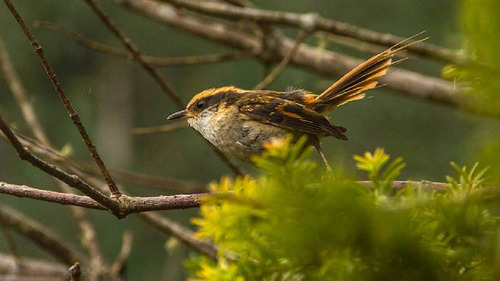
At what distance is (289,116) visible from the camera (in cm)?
411

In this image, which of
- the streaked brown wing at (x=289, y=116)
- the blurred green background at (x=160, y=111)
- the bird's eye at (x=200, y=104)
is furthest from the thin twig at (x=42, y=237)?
the blurred green background at (x=160, y=111)

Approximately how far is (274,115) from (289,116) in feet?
0.27

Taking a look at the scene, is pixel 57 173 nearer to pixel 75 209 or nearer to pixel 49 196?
pixel 49 196

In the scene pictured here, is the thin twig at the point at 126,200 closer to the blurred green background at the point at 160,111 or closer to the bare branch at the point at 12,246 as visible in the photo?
the bare branch at the point at 12,246

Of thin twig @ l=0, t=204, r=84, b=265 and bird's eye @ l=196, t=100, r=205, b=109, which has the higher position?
bird's eye @ l=196, t=100, r=205, b=109

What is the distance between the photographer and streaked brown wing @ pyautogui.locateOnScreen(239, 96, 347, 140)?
13.1 feet

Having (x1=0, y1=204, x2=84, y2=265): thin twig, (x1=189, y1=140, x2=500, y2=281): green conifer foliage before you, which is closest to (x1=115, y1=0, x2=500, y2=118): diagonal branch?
(x1=0, y1=204, x2=84, y2=265): thin twig

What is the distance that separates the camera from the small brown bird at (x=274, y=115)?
13.0 ft

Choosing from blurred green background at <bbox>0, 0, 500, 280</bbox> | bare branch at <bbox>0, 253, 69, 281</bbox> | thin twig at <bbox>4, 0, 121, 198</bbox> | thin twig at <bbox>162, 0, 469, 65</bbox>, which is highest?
blurred green background at <bbox>0, 0, 500, 280</bbox>

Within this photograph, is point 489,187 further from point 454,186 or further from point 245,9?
point 245,9

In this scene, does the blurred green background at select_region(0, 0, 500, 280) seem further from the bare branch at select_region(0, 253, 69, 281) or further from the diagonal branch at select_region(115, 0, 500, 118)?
the bare branch at select_region(0, 253, 69, 281)

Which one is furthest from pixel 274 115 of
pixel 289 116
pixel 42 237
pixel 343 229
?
pixel 343 229

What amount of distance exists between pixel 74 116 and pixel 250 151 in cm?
165

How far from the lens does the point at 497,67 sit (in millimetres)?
1184
